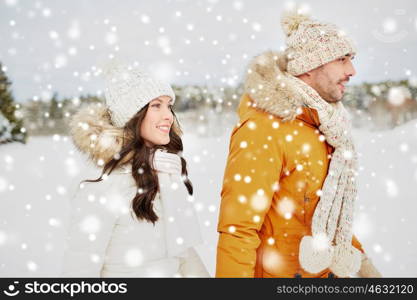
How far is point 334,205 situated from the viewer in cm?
228

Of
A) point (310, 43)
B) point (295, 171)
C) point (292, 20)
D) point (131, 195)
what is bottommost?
point (131, 195)

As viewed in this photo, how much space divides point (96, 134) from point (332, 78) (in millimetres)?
1561

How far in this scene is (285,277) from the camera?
2.22m

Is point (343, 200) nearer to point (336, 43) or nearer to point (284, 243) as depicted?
point (284, 243)

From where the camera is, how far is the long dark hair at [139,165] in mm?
2066

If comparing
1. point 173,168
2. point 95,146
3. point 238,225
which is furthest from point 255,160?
point 95,146

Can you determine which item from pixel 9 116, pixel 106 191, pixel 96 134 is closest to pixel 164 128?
pixel 96 134

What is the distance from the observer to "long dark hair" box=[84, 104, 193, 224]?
81.4 inches

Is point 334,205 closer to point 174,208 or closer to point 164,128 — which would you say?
point 174,208

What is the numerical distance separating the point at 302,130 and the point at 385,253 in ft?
10.0

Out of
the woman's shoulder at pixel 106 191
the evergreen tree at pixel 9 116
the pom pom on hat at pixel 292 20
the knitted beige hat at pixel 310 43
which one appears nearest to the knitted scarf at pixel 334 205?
the knitted beige hat at pixel 310 43

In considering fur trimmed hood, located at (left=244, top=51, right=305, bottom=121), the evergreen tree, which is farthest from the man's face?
the evergreen tree

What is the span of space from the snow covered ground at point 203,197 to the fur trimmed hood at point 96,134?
13cm

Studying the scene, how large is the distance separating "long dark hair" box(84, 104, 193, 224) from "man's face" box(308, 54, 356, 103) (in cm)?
114
